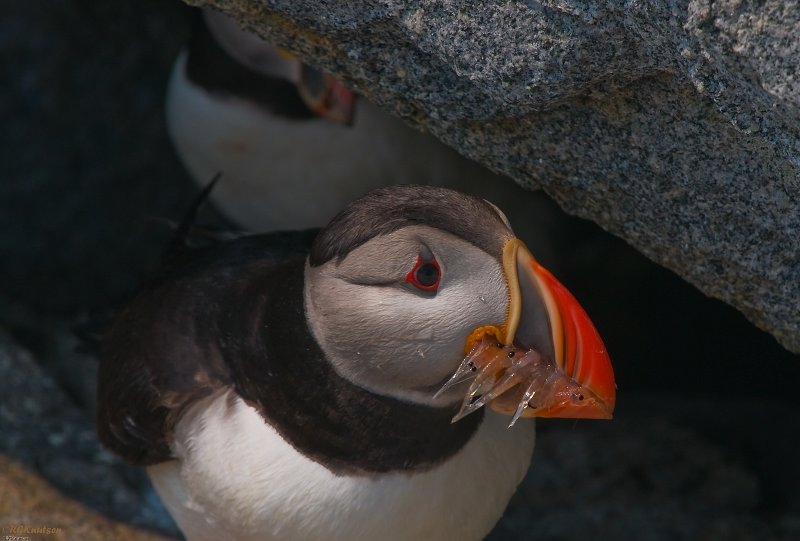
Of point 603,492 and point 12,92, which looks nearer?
point 603,492

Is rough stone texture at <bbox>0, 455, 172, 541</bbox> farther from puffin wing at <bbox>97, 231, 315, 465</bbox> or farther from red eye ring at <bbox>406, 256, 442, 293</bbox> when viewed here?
red eye ring at <bbox>406, 256, 442, 293</bbox>

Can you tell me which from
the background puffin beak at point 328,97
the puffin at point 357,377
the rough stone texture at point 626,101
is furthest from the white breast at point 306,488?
the background puffin beak at point 328,97

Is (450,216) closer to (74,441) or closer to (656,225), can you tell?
(656,225)

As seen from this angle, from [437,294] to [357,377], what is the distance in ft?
0.87

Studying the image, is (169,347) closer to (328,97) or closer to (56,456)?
(56,456)

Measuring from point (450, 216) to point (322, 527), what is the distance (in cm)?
70

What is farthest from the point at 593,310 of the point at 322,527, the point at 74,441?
the point at 322,527

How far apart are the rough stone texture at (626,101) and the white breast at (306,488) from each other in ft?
1.90

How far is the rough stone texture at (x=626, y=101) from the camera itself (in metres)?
1.75

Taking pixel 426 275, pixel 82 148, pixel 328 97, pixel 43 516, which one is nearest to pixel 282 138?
pixel 328 97

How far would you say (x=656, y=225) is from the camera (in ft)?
A: 7.34

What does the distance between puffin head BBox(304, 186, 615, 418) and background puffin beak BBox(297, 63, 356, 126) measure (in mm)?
1213

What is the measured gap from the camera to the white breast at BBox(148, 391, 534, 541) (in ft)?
7.35

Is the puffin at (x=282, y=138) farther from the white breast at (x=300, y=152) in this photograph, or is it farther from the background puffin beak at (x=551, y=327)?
the background puffin beak at (x=551, y=327)
